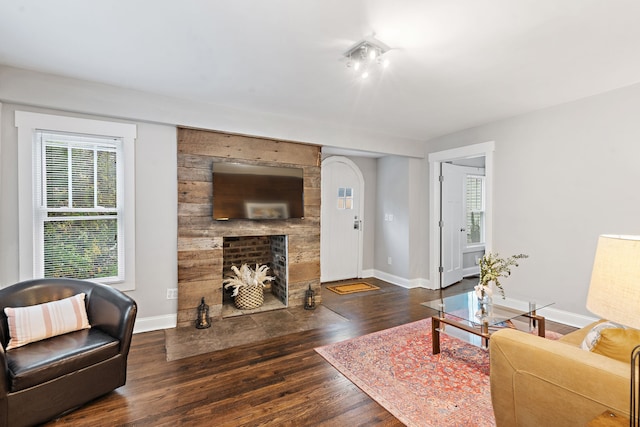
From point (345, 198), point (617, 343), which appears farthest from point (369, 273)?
point (617, 343)

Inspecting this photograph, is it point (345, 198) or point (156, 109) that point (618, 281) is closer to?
point (156, 109)

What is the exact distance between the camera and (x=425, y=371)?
8.11ft

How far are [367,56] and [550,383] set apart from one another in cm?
223

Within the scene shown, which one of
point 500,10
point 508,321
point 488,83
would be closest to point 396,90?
point 488,83

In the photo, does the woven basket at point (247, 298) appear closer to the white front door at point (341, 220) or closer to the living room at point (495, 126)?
the living room at point (495, 126)

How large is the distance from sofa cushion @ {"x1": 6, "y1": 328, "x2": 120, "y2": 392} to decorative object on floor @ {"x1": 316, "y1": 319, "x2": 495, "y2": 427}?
1.71 metres

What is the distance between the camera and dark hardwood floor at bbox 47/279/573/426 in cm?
192

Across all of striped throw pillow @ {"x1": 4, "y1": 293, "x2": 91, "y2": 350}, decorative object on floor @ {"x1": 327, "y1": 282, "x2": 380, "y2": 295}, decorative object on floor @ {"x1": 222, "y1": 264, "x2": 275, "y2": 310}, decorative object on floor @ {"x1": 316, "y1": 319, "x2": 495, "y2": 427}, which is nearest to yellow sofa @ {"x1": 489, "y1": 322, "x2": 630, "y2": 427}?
decorative object on floor @ {"x1": 316, "y1": 319, "x2": 495, "y2": 427}

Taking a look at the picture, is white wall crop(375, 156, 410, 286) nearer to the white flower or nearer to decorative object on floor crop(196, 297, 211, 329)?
the white flower

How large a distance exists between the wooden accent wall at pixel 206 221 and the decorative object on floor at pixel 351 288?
41.7 inches

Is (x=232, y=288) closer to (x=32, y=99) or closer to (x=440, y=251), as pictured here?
(x=32, y=99)

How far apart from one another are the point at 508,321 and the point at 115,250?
387 centimetres

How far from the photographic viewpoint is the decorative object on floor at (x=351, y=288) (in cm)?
491

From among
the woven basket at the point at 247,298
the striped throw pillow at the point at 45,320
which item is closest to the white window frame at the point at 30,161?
the striped throw pillow at the point at 45,320
